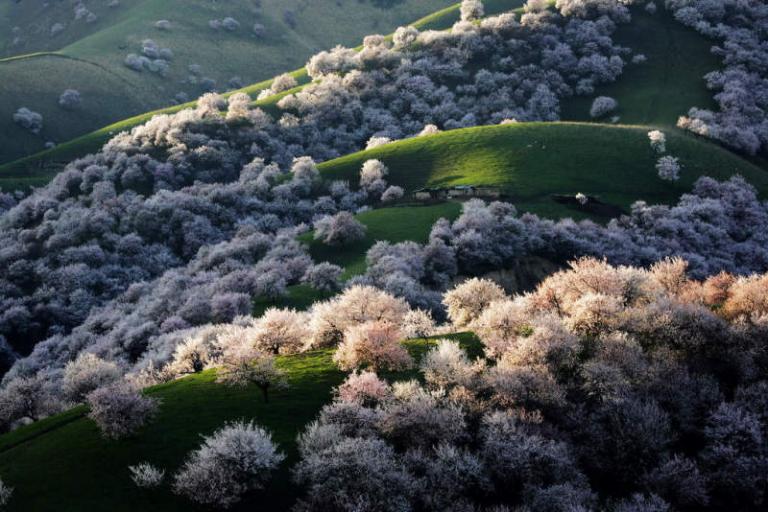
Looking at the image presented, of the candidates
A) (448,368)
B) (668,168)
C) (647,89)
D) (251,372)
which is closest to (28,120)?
(668,168)

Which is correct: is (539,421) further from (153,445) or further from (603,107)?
(603,107)

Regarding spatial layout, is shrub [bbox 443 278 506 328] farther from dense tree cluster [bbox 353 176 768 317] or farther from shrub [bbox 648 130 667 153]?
shrub [bbox 648 130 667 153]

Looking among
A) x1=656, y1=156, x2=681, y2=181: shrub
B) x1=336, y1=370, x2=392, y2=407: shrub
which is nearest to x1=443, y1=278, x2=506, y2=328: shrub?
x1=336, y1=370, x2=392, y2=407: shrub

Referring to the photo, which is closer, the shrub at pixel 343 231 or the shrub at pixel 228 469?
the shrub at pixel 228 469

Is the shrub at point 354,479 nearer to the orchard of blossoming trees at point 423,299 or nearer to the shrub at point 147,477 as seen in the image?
the orchard of blossoming trees at point 423,299

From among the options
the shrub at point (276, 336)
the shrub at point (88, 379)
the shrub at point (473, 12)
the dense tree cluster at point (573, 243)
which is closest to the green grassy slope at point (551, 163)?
the dense tree cluster at point (573, 243)
